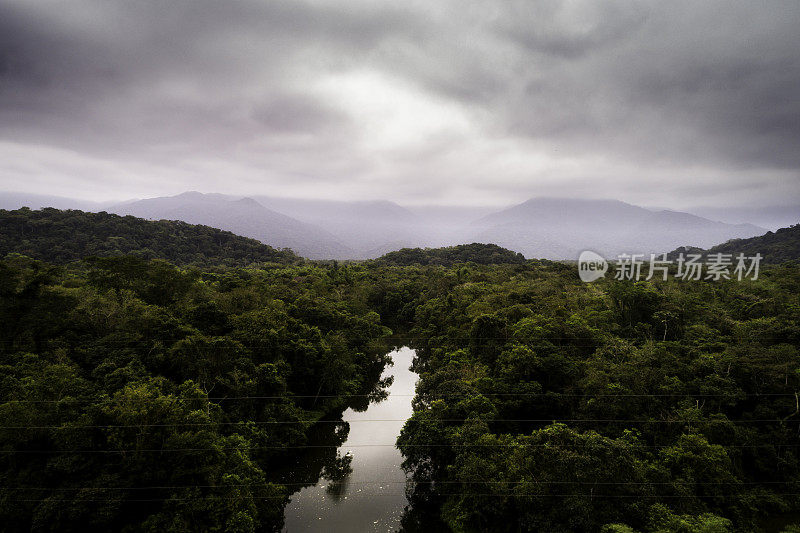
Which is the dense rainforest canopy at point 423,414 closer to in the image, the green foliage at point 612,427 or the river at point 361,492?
the green foliage at point 612,427

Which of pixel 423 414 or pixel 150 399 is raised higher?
pixel 150 399

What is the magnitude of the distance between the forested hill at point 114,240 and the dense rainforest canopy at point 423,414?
178 feet

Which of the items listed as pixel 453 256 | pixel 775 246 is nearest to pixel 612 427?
pixel 453 256

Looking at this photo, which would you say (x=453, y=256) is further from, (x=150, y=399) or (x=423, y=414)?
(x=150, y=399)

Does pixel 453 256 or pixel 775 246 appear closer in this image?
pixel 775 246

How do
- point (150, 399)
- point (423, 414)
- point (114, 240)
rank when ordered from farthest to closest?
point (114, 240)
point (423, 414)
point (150, 399)

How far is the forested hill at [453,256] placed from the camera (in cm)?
10594

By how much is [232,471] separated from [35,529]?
18.7ft

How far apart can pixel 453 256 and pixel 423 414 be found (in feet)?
318

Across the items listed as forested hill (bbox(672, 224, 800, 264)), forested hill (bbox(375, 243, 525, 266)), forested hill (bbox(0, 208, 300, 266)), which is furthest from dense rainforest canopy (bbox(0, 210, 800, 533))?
forested hill (bbox(672, 224, 800, 264))

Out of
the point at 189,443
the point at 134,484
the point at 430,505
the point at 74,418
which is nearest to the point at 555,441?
the point at 430,505

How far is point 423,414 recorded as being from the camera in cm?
1706

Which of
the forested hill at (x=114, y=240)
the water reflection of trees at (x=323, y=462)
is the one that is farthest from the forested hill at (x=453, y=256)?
the water reflection of trees at (x=323, y=462)

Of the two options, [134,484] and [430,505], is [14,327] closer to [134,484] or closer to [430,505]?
[134,484]
